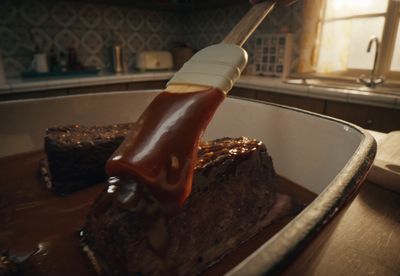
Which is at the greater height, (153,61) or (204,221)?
(153,61)

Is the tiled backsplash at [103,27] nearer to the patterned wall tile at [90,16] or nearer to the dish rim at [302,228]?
the patterned wall tile at [90,16]

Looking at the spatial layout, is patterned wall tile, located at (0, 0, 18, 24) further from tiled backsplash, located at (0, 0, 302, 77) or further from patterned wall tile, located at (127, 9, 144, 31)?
patterned wall tile, located at (127, 9, 144, 31)

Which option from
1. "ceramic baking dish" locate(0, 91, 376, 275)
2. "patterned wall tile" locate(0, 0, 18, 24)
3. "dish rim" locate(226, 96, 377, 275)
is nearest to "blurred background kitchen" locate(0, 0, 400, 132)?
"patterned wall tile" locate(0, 0, 18, 24)

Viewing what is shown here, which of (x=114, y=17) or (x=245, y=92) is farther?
(x=114, y=17)

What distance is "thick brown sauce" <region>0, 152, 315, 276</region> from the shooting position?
1.66ft

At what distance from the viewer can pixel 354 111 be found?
4.81 feet

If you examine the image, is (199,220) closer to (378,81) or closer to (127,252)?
(127,252)

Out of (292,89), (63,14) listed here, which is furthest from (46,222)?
(63,14)

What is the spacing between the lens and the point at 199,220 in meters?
0.51

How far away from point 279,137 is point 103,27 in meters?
2.43

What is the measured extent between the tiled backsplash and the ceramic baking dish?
1.75 metres

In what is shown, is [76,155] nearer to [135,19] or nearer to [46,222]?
[46,222]

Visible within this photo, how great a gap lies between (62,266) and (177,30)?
10.2 feet

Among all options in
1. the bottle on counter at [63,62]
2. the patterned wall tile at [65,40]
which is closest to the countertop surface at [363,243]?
the bottle on counter at [63,62]
